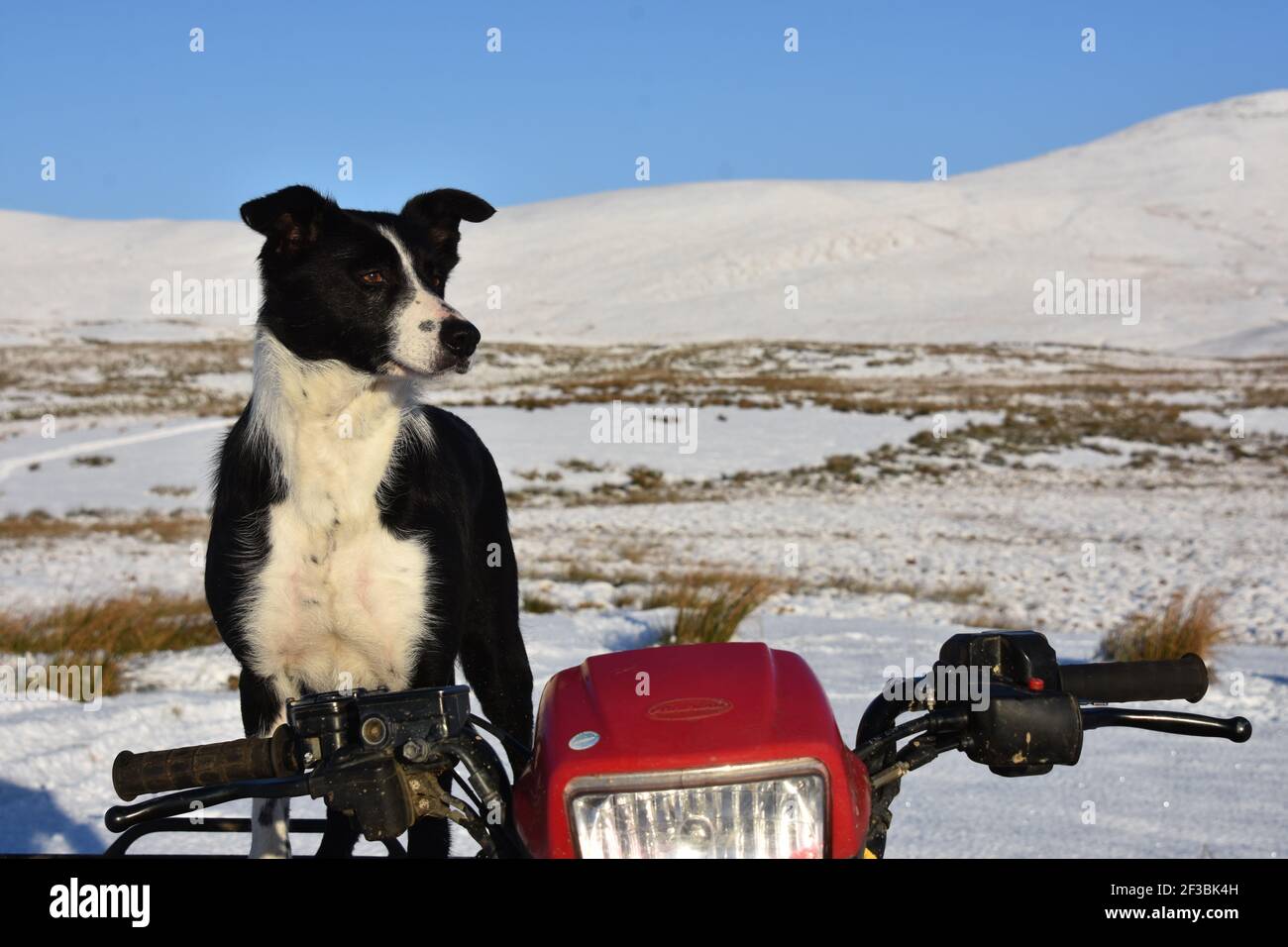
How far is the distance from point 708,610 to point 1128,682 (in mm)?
5877

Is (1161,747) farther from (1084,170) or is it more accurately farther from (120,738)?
(1084,170)

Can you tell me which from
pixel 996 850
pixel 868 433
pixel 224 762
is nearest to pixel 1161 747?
pixel 996 850

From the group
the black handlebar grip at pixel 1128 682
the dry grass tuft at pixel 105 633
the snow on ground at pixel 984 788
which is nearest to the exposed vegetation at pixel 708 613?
the snow on ground at pixel 984 788

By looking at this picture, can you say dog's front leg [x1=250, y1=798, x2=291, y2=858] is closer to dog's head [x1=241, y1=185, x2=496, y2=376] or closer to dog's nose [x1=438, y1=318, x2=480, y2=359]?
dog's head [x1=241, y1=185, x2=496, y2=376]

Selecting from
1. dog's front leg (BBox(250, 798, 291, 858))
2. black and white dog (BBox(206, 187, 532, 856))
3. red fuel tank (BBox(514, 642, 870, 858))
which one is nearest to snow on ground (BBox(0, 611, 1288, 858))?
black and white dog (BBox(206, 187, 532, 856))

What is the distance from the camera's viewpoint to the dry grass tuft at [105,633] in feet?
22.9

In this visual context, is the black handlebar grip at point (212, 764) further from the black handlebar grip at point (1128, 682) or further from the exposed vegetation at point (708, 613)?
the exposed vegetation at point (708, 613)

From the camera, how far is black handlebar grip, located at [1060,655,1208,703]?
184 centimetres

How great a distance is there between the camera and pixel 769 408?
30812 millimetres

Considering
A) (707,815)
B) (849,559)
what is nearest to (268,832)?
(707,815)

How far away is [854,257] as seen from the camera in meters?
96.2

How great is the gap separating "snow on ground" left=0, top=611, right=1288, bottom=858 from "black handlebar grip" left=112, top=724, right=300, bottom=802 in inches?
104

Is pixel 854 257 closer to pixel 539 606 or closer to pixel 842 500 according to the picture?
pixel 842 500
